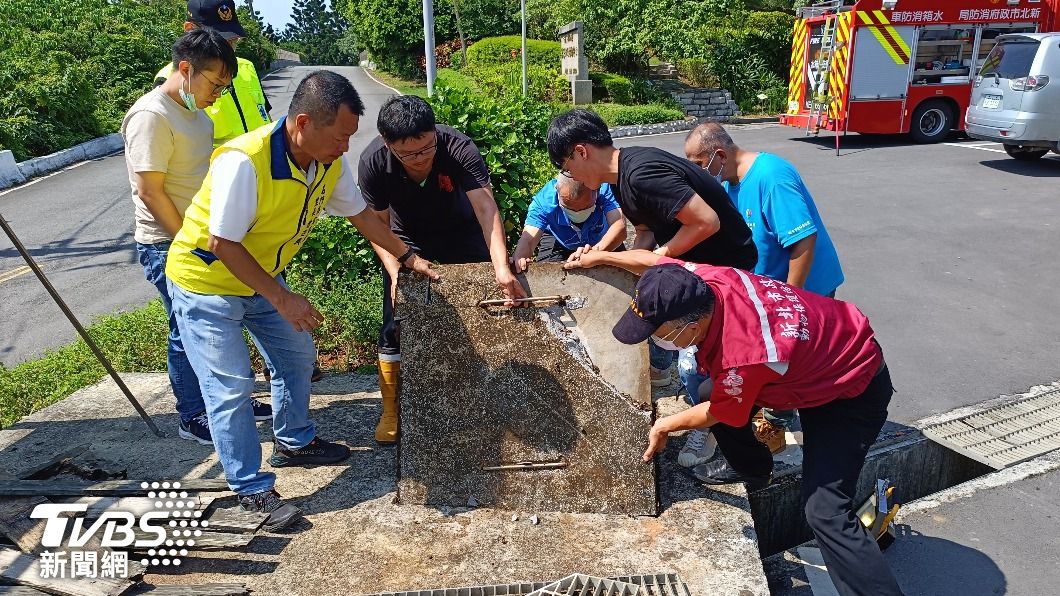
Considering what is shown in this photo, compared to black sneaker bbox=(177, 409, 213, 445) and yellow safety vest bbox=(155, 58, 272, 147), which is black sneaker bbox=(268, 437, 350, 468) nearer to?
black sneaker bbox=(177, 409, 213, 445)

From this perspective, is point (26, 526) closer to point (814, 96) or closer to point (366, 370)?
point (366, 370)

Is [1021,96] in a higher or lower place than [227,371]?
higher

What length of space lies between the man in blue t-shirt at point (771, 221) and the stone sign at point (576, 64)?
15.1 metres

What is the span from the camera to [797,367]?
240 cm

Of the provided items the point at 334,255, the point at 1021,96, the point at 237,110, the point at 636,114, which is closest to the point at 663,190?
the point at 237,110

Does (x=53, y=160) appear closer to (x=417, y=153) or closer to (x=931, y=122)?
(x=417, y=153)

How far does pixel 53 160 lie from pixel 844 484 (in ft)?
51.0

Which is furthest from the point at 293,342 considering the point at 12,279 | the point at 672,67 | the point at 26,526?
the point at 672,67

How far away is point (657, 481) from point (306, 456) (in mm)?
1649

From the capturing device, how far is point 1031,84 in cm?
1050

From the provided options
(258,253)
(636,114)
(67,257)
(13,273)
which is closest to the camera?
(258,253)

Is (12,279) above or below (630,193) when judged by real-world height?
below

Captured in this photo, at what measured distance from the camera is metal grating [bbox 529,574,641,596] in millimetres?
2500

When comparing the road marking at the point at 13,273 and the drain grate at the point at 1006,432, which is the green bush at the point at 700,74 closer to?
the road marking at the point at 13,273
